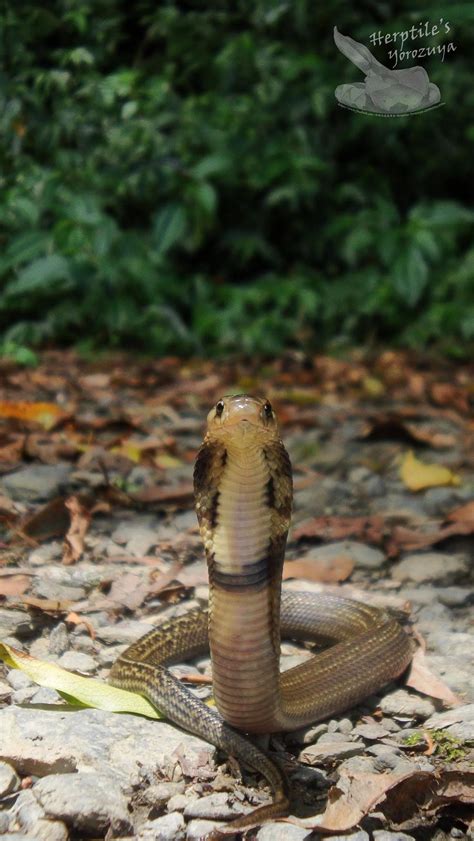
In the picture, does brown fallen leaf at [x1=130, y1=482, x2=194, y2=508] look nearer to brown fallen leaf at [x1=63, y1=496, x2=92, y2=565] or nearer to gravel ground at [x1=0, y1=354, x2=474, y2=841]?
gravel ground at [x1=0, y1=354, x2=474, y2=841]

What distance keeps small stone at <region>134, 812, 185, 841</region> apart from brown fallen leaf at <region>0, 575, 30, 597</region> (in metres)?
1.46

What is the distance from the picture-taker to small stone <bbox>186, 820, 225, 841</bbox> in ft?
8.99

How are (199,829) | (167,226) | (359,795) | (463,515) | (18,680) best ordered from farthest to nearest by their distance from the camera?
1. (167,226)
2. (463,515)
3. (18,680)
4. (359,795)
5. (199,829)

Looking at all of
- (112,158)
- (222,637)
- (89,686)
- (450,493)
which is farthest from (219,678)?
(112,158)

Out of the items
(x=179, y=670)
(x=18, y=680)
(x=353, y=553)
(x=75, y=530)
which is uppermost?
(x=18, y=680)

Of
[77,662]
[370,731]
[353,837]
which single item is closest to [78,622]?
[77,662]

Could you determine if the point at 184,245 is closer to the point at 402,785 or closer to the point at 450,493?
the point at 450,493

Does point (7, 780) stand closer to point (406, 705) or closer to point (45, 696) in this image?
point (45, 696)

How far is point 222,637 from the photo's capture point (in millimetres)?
3168

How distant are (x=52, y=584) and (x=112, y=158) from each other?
5072 millimetres

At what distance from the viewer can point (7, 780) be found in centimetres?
283

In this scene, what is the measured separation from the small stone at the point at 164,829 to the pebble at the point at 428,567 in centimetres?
234

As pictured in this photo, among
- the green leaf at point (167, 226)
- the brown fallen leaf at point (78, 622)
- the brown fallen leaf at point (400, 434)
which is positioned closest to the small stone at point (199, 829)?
the brown fallen leaf at point (78, 622)

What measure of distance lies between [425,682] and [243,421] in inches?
58.8
